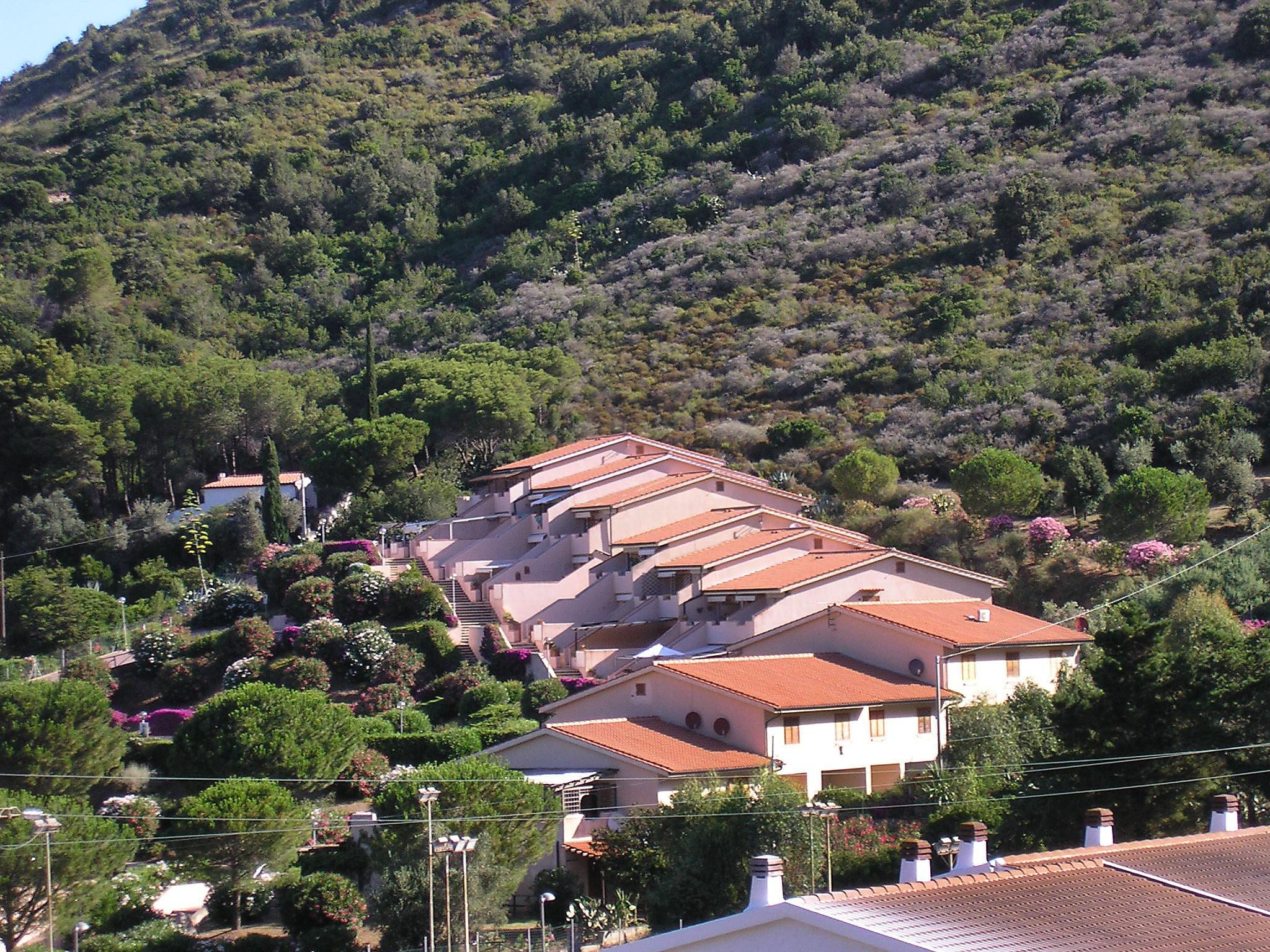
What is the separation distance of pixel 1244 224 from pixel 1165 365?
17.9 metres

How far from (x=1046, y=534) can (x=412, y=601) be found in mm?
18711

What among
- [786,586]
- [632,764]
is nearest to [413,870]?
[632,764]

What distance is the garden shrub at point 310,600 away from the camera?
47.7 metres

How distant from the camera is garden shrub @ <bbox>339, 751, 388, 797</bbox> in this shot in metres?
36.9

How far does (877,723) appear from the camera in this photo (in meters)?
35.3

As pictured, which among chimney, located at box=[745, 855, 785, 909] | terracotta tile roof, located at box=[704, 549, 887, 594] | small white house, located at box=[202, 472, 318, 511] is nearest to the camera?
chimney, located at box=[745, 855, 785, 909]

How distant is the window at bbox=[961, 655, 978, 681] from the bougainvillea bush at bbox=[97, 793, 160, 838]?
1794 cm

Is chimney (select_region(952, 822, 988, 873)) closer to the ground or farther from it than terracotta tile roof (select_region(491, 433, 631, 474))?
closer to the ground

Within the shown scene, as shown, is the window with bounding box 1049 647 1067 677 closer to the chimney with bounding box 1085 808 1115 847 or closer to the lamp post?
the lamp post

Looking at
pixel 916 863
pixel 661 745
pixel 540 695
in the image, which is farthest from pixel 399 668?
pixel 916 863

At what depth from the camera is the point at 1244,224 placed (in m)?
75.3

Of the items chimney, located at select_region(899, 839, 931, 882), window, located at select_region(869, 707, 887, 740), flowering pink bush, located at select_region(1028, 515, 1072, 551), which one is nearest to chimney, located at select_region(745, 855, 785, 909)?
chimney, located at select_region(899, 839, 931, 882)

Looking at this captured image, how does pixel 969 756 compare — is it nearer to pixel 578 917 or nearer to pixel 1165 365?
pixel 578 917

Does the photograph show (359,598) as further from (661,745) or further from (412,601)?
(661,745)
